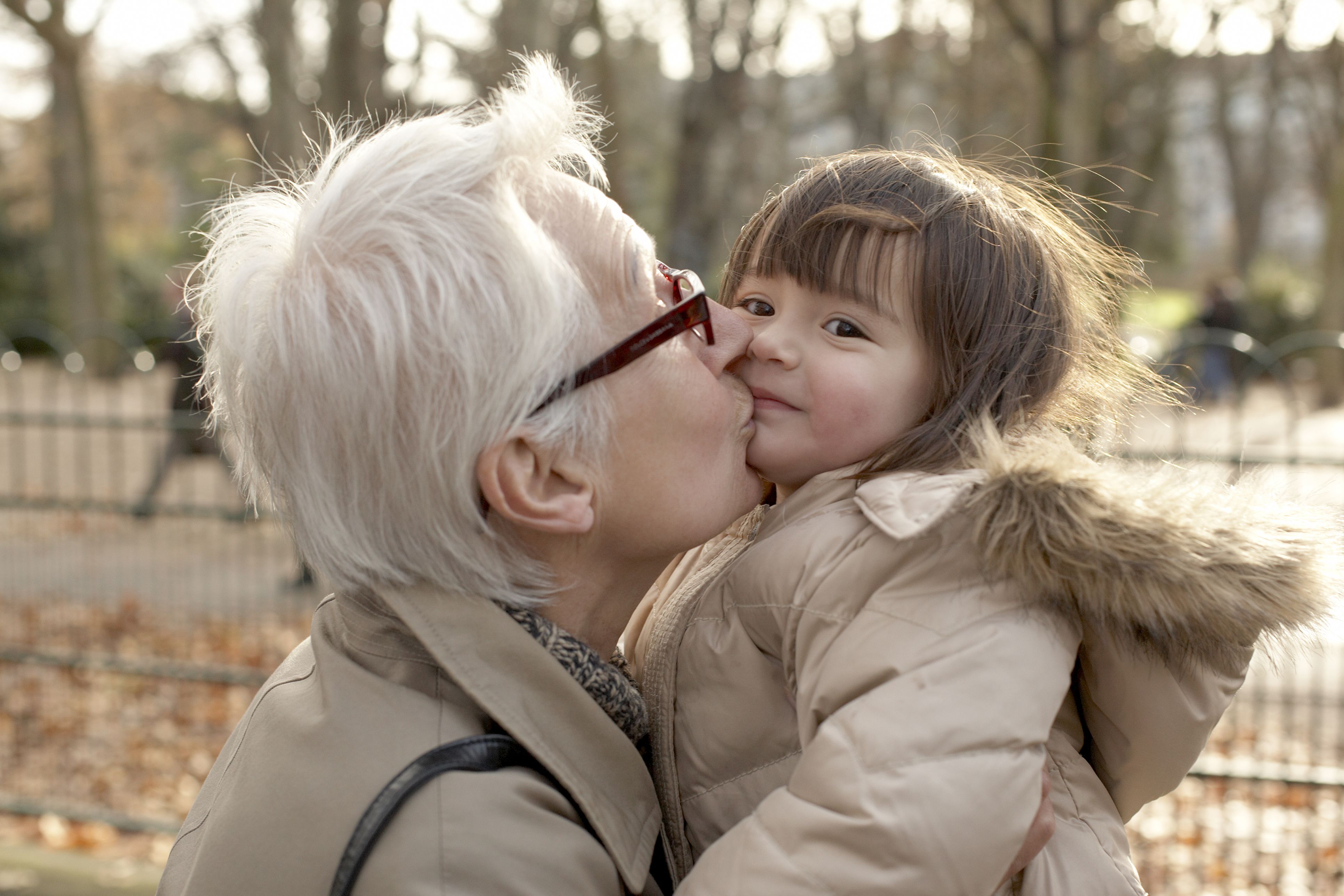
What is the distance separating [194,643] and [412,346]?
662cm

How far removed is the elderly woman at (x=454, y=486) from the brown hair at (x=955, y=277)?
314mm

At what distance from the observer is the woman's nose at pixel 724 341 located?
69.2 inches

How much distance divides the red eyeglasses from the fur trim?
0.49 meters

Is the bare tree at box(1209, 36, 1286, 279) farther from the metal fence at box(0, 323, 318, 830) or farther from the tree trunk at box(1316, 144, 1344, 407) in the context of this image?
the metal fence at box(0, 323, 318, 830)

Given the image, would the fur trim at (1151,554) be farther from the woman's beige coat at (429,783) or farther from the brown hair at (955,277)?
the woman's beige coat at (429,783)

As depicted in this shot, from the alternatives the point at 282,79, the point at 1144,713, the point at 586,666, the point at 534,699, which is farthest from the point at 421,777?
the point at 282,79

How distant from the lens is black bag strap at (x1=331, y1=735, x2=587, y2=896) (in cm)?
129

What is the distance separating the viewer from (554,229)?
1583 millimetres

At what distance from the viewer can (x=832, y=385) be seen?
176cm

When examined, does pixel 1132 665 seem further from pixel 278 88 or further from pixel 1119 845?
pixel 278 88

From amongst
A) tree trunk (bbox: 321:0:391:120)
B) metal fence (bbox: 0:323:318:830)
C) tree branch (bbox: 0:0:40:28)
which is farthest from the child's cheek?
tree branch (bbox: 0:0:40:28)

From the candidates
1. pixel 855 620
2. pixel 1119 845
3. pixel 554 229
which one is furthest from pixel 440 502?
pixel 1119 845

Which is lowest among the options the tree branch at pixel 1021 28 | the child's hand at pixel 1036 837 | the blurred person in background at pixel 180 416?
the blurred person in background at pixel 180 416

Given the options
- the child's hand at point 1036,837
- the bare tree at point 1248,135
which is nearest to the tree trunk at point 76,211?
the child's hand at point 1036,837
